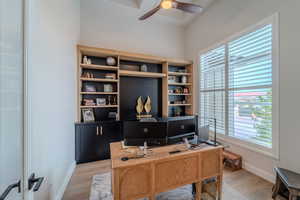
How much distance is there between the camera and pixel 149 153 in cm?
155

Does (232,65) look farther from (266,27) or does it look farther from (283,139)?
(283,139)

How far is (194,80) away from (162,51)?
1395mm

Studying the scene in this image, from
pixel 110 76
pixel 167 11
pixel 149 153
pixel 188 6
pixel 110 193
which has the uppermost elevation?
pixel 167 11

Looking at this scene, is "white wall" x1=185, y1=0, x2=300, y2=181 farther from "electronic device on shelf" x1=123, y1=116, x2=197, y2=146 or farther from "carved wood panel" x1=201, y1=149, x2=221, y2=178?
"electronic device on shelf" x1=123, y1=116, x2=197, y2=146

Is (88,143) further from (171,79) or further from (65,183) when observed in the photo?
(171,79)

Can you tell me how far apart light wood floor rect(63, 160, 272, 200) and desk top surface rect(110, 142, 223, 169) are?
84 centimetres

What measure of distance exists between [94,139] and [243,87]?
335cm

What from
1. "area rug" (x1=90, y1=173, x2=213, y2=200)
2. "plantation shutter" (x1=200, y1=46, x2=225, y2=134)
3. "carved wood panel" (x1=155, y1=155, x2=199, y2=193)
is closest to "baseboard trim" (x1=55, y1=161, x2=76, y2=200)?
"area rug" (x1=90, y1=173, x2=213, y2=200)

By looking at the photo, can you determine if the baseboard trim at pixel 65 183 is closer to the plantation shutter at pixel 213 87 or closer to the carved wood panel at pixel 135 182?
the carved wood panel at pixel 135 182

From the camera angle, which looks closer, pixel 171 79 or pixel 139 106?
pixel 139 106

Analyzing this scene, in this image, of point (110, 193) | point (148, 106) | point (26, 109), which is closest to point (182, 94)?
point (148, 106)

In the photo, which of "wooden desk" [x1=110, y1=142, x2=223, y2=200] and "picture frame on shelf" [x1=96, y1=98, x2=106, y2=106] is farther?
"picture frame on shelf" [x1=96, y1=98, x2=106, y2=106]

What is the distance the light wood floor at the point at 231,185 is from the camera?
1.86 meters

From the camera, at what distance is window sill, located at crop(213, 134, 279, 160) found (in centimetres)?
216
